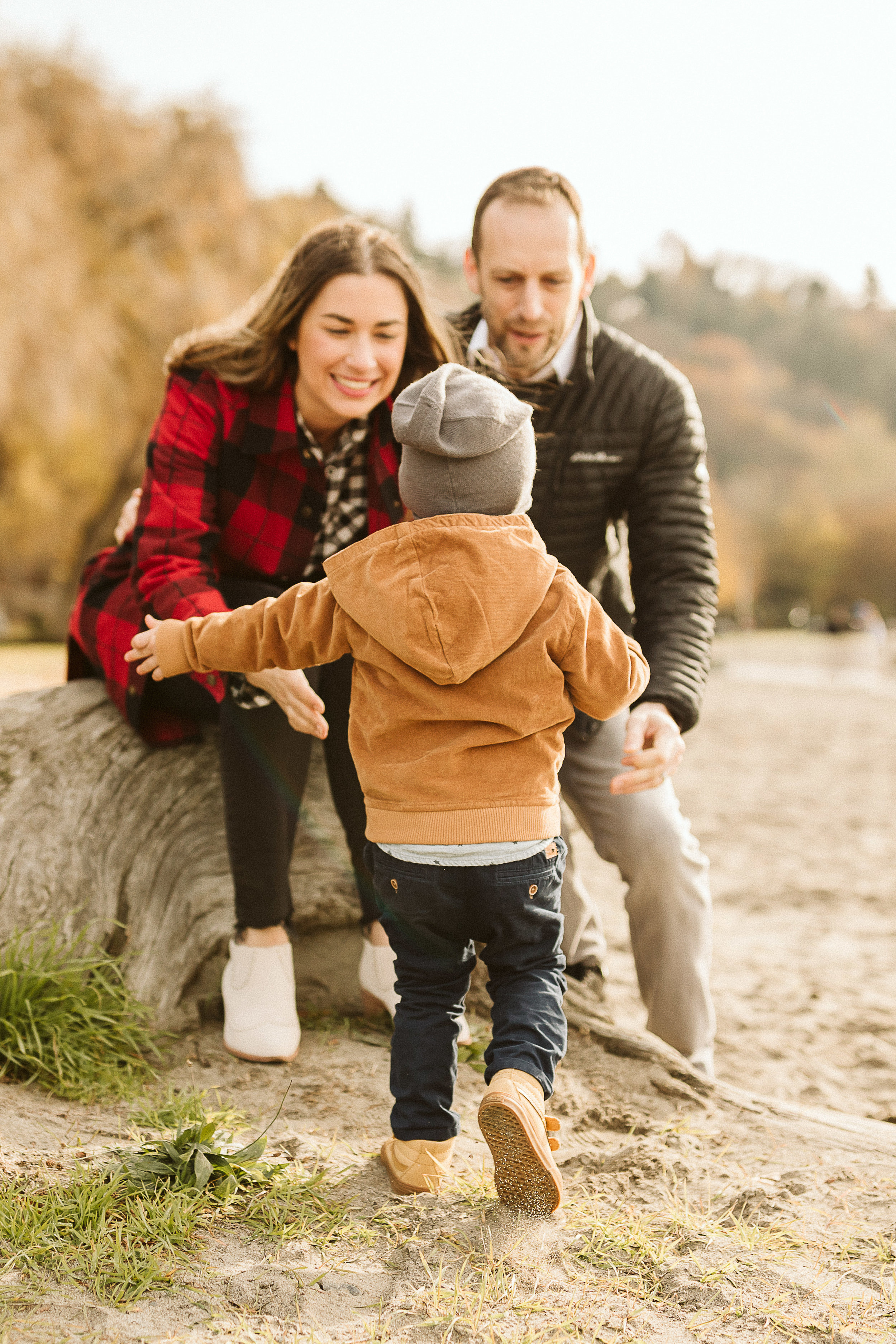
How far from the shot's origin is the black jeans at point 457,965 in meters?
2.04

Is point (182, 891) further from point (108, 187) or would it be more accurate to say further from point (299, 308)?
point (108, 187)

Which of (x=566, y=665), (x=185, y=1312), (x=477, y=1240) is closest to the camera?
(x=185, y=1312)

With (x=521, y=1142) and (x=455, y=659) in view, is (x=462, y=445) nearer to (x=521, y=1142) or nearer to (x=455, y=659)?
(x=455, y=659)

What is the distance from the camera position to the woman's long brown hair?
2.69 metres

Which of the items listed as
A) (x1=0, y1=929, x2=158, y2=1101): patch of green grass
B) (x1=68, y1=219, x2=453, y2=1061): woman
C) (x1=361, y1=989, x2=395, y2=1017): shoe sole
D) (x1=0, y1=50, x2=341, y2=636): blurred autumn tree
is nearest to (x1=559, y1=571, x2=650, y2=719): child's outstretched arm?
(x1=68, y1=219, x2=453, y2=1061): woman

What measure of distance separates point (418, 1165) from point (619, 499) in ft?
6.01

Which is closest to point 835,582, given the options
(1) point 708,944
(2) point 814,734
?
(2) point 814,734

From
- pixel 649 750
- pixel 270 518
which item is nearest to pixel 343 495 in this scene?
pixel 270 518

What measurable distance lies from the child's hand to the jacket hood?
18.7 inches

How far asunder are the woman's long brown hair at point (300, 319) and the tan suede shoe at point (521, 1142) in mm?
1700

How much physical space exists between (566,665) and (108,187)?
14.1 metres

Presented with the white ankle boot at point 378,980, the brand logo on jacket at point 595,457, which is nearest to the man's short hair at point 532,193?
the brand logo on jacket at point 595,457

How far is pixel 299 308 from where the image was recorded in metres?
2.72

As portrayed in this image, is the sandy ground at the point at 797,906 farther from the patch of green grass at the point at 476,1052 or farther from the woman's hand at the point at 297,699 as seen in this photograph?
the woman's hand at the point at 297,699
